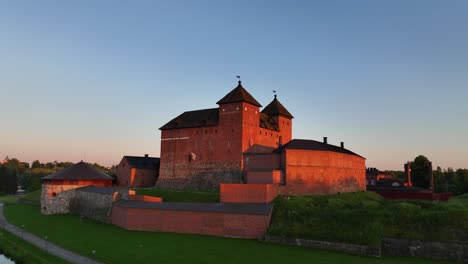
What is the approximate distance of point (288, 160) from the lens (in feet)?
120

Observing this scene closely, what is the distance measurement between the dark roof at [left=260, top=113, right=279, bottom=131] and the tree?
31.7 meters

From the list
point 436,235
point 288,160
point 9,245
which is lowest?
point 9,245

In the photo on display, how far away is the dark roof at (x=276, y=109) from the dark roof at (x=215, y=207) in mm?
22860

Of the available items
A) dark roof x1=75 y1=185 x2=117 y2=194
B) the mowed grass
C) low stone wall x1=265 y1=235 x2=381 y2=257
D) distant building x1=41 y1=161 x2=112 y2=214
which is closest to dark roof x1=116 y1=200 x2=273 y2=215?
the mowed grass

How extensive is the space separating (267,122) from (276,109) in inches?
136

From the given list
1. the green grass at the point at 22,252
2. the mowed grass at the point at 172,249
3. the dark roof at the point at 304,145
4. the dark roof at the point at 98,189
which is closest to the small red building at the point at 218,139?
the dark roof at the point at 304,145

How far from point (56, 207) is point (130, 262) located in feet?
86.6

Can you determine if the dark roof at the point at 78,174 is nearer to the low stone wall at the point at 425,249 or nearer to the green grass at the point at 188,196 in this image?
the green grass at the point at 188,196

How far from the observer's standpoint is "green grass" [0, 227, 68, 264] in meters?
21.0

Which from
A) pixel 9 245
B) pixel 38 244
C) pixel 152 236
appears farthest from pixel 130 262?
pixel 9 245

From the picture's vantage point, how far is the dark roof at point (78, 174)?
42.1 m

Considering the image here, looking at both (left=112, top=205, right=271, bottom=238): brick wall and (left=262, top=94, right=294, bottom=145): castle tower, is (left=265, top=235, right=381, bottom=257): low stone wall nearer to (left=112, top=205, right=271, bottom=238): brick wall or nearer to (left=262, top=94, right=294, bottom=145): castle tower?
(left=112, top=205, right=271, bottom=238): brick wall

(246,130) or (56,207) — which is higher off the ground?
(246,130)

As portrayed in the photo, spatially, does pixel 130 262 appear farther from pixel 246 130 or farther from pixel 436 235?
pixel 246 130
